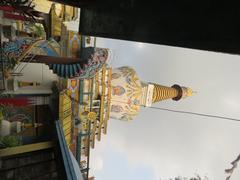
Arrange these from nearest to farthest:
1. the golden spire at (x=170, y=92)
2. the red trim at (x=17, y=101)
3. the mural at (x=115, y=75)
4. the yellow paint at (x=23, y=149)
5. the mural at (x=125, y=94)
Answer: the yellow paint at (x=23, y=149) → the red trim at (x=17, y=101) → the mural at (x=125, y=94) → the mural at (x=115, y=75) → the golden spire at (x=170, y=92)

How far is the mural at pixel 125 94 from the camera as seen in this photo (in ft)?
71.2

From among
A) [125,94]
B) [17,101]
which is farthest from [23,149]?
[125,94]

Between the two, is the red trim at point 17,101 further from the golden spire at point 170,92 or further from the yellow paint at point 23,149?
the golden spire at point 170,92

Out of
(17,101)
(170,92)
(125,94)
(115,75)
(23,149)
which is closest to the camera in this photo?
(23,149)

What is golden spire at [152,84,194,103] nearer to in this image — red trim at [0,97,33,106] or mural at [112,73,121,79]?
mural at [112,73,121,79]

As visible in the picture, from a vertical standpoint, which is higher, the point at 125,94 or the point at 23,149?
the point at 23,149

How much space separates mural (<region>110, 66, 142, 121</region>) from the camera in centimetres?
2169

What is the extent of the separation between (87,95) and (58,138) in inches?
402

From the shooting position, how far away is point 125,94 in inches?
867

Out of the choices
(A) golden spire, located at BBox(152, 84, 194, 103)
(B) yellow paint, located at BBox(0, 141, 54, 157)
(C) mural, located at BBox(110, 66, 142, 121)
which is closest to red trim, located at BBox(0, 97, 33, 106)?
(B) yellow paint, located at BBox(0, 141, 54, 157)

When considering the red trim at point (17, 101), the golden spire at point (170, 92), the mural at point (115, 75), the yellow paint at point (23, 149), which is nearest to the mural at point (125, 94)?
the mural at point (115, 75)

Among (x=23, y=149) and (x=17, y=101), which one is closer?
(x=23, y=149)

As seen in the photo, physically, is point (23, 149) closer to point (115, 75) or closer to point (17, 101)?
point (17, 101)

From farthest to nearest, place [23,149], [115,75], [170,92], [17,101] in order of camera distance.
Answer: [170,92] → [115,75] → [17,101] → [23,149]
